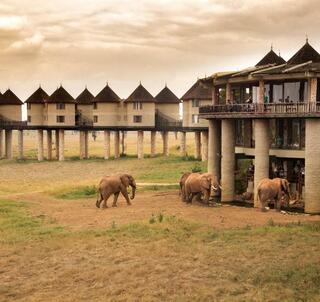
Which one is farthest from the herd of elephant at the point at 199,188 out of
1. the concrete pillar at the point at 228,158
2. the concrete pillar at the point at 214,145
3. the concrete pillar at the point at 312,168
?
the concrete pillar at the point at 214,145

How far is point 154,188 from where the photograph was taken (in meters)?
42.0

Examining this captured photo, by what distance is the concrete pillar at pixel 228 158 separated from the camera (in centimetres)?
3538

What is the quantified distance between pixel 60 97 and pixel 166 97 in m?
14.6

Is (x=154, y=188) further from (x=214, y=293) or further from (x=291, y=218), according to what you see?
(x=214, y=293)

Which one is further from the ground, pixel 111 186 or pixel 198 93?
pixel 198 93

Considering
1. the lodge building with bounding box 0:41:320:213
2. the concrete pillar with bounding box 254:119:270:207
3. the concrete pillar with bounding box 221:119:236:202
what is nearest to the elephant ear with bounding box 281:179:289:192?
the lodge building with bounding box 0:41:320:213

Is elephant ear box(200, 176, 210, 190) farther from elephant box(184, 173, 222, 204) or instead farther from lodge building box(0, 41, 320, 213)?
lodge building box(0, 41, 320, 213)

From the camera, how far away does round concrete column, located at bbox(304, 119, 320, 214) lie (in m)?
30.1

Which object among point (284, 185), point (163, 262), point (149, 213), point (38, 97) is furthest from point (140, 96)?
point (163, 262)

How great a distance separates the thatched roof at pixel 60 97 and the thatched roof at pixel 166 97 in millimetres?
11931

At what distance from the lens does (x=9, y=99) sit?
79125 mm

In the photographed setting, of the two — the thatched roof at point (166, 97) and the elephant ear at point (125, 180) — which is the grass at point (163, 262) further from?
the thatched roof at point (166, 97)

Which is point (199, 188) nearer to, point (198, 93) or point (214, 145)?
point (214, 145)

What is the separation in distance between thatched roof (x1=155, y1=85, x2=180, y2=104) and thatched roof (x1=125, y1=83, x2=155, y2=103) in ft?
7.59
